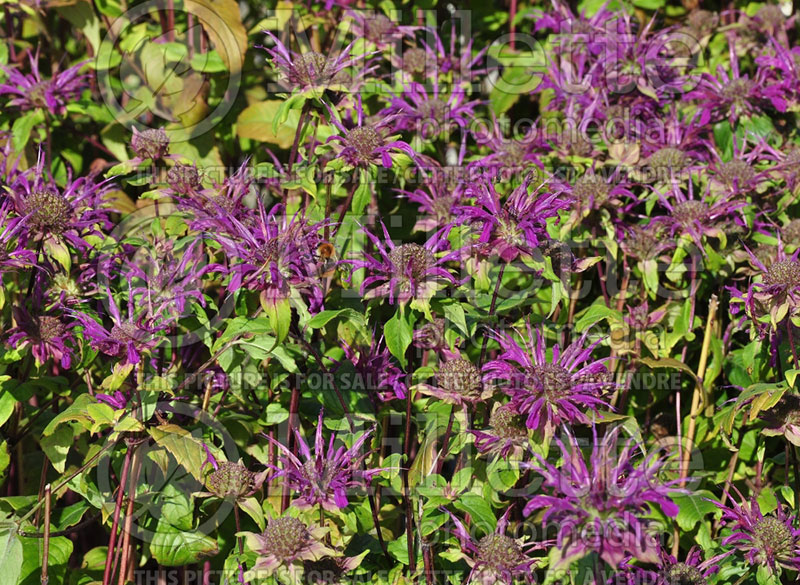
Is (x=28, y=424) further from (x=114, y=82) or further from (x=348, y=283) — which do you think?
(x=114, y=82)

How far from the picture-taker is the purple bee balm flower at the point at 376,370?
1878 mm

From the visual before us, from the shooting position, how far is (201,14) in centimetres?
248

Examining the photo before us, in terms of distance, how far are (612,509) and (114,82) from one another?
1.92 m

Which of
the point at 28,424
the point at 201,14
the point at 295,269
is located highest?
the point at 201,14

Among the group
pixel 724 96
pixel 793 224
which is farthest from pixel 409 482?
A: pixel 724 96

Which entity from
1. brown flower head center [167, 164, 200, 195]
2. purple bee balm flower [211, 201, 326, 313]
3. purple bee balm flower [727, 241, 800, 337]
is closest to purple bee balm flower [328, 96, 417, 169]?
purple bee balm flower [211, 201, 326, 313]

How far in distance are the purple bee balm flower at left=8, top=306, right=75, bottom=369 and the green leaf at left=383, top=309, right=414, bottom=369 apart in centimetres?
66

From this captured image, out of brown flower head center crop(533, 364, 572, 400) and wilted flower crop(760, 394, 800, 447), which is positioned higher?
brown flower head center crop(533, 364, 572, 400)

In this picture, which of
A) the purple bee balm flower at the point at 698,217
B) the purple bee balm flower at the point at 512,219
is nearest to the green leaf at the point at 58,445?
the purple bee balm flower at the point at 512,219

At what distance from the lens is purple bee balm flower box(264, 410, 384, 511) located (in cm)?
162

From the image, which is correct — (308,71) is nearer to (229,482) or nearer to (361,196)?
(361,196)

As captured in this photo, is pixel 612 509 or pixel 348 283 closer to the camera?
pixel 612 509

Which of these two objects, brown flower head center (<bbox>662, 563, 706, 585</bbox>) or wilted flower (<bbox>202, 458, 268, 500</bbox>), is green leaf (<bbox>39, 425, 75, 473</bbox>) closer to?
wilted flower (<bbox>202, 458, 268, 500</bbox>)

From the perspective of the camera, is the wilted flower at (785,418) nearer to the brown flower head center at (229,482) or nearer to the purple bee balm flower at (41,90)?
the brown flower head center at (229,482)
